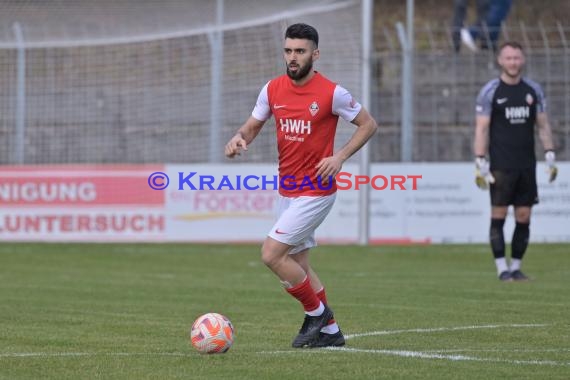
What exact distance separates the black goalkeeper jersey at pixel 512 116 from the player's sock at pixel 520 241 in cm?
69

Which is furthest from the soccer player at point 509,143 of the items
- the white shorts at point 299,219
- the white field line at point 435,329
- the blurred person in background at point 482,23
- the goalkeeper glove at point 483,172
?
the blurred person in background at point 482,23

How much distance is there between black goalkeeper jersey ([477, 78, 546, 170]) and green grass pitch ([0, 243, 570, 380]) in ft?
4.40

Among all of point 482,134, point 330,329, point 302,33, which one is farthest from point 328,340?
point 482,134

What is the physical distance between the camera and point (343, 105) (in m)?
7.95

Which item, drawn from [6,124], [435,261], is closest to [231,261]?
[435,261]

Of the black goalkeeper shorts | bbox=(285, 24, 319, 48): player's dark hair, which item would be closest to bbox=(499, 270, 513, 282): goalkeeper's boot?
the black goalkeeper shorts

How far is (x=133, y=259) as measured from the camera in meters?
17.8

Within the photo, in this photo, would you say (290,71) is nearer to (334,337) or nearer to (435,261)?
(334,337)

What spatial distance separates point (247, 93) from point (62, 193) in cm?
371

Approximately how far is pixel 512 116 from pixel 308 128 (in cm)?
603

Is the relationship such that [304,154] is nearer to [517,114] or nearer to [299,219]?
[299,219]

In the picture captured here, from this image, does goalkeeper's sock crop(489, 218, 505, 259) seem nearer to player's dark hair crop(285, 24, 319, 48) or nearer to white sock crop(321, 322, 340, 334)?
white sock crop(321, 322, 340, 334)

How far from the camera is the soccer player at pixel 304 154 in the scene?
7840 millimetres

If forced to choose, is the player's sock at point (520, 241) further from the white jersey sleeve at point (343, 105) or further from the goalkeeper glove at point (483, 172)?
the white jersey sleeve at point (343, 105)
